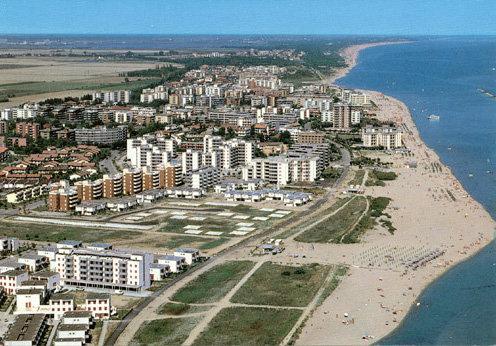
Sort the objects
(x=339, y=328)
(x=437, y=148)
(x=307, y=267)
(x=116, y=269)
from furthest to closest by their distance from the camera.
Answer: (x=437, y=148)
(x=307, y=267)
(x=116, y=269)
(x=339, y=328)

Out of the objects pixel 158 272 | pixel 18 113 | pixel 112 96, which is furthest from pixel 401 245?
pixel 112 96

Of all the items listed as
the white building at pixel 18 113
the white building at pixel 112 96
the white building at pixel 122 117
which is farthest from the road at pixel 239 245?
the white building at pixel 112 96

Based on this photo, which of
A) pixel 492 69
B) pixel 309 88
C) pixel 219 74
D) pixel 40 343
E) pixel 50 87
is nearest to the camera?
Answer: pixel 40 343

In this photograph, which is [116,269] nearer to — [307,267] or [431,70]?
[307,267]

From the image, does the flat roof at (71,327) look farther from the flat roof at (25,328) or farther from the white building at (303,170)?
the white building at (303,170)

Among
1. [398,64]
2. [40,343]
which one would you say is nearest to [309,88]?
[398,64]

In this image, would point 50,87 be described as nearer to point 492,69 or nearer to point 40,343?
point 492,69

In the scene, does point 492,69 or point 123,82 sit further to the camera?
point 492,69

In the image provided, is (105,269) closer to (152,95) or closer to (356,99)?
(356,99)
